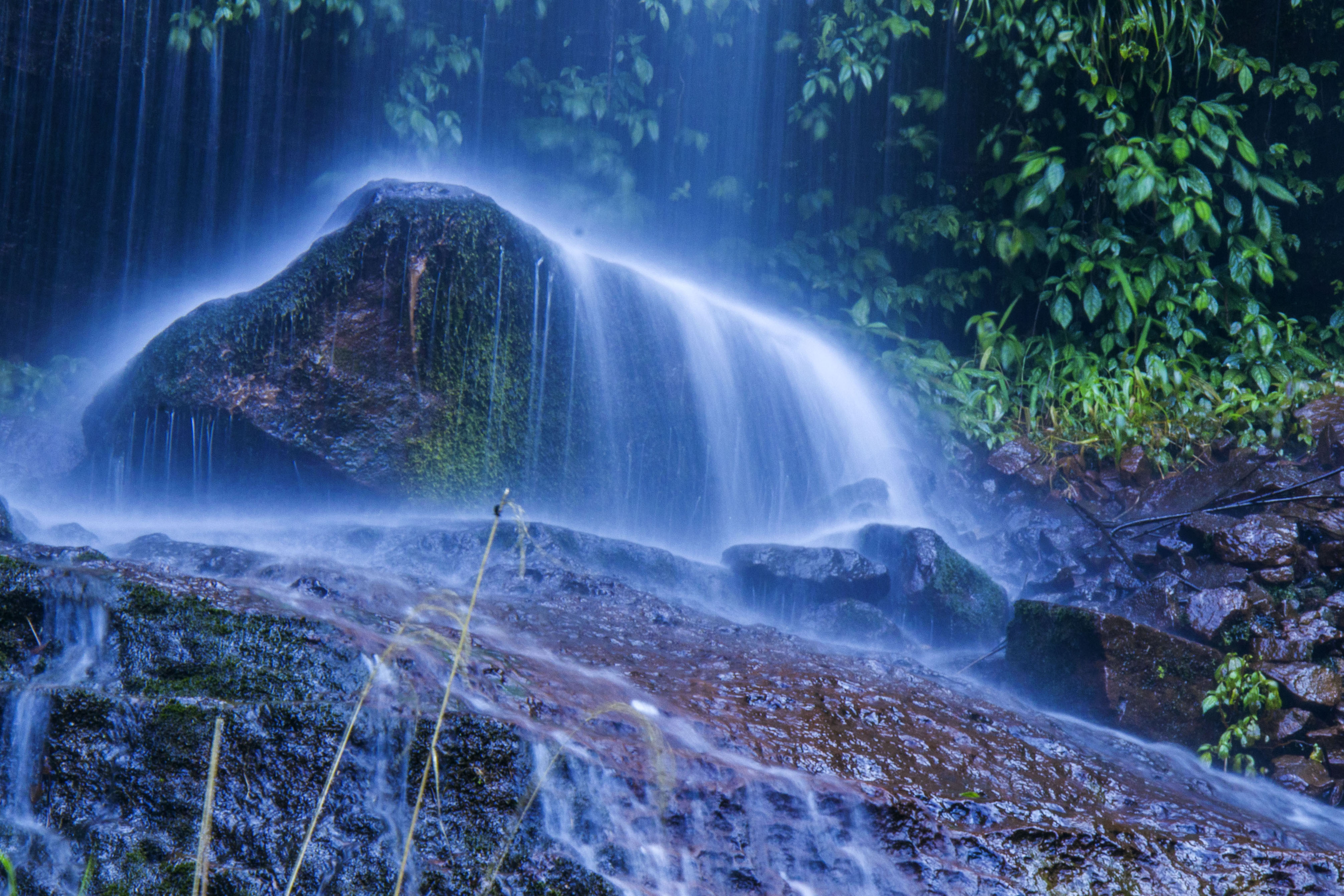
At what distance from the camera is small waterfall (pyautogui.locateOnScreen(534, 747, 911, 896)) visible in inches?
80.7

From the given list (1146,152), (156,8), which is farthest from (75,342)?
(1146,152)

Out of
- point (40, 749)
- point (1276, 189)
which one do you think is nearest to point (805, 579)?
point (40, 749)

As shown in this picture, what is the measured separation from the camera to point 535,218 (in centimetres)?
936

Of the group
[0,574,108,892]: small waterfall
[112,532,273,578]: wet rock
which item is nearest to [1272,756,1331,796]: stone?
[0,574,108,892]: small waterfall

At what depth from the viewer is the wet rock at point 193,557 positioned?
3844mm

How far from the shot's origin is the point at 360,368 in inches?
213

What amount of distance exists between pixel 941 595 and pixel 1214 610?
1527 mm

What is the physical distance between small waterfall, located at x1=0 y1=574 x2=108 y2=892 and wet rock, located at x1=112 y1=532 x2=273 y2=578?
151 cm

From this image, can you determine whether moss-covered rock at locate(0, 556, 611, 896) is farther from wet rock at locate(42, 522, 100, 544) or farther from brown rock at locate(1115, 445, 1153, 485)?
brown rock at locate(1115, 445, 1153, 485)

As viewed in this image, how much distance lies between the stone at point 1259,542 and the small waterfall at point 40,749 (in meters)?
5.04

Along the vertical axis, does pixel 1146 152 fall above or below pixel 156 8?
below

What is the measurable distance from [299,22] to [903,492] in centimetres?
678

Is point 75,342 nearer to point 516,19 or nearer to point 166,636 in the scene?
point 516,19

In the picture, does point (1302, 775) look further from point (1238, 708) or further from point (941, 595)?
point (941, 595)
